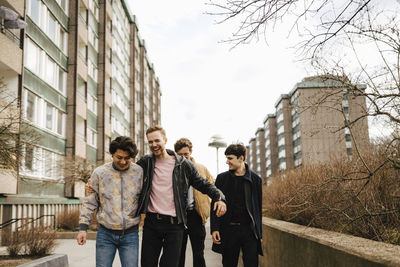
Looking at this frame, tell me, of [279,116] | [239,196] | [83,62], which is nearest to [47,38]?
[83,62]

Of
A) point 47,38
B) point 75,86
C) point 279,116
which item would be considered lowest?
point 75,86

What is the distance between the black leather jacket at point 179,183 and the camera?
4.32 metres

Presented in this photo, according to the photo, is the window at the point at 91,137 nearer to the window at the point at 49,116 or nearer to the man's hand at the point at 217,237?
the window at the point at 49,116

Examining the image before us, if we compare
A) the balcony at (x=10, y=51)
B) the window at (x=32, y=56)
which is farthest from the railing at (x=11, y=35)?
the window at (x=32, y=56)

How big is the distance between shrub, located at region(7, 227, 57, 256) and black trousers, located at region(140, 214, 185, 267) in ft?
18.4

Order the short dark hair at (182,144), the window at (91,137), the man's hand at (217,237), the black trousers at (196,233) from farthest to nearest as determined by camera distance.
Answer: the window at (91,137) < the short dark hair at (182,144) < the black trousers at (196,233) < the man's hand at (217,237)

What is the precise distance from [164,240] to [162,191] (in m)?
0.49

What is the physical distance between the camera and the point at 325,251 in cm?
448

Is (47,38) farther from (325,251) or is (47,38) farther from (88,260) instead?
(325,251)

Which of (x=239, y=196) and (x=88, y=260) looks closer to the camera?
(x=239, y=196)

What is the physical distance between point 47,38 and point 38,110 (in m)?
4.36

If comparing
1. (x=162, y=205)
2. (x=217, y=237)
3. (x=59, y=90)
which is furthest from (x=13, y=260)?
(x=59, y=90)

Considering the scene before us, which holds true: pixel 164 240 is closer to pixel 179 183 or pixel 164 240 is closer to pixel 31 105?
pixel 179 183

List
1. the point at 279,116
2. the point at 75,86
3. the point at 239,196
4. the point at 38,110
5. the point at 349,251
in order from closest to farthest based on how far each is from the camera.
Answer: the point at 349,251
the point at 239,196
the point at 38,110
the point at 75,86
the point at 279,116
